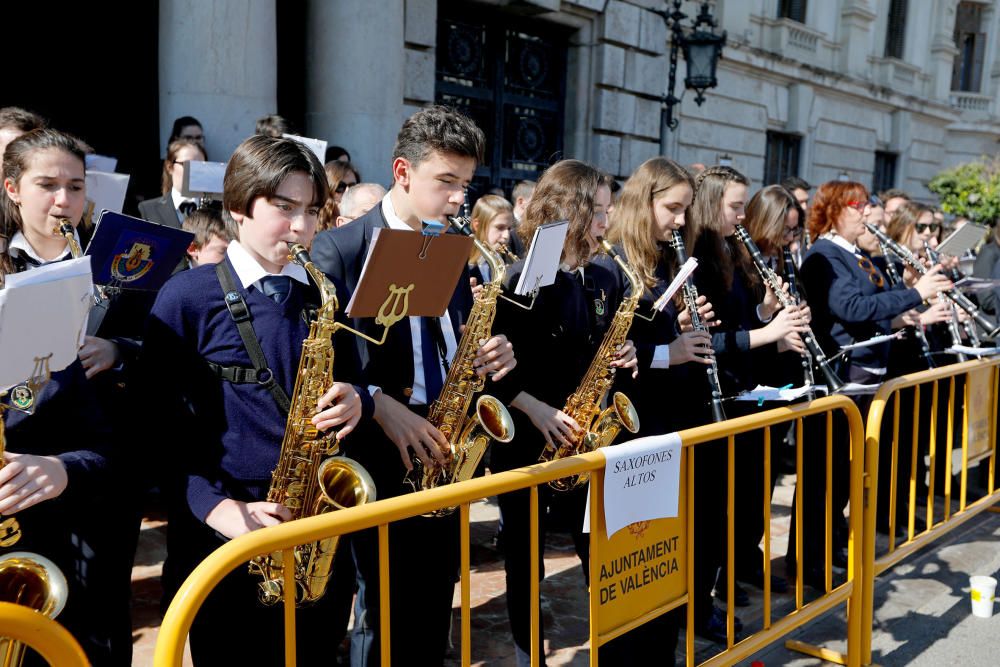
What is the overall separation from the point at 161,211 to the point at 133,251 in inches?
86.5

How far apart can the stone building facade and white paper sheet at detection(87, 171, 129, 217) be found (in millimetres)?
2859

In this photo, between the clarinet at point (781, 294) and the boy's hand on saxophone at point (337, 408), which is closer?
the boy's hand on saxophone at point (337, 408)

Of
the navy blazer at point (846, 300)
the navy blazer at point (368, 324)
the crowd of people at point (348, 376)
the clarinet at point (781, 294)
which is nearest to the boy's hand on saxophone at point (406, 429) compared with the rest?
the crowd of people at point (348, 376)

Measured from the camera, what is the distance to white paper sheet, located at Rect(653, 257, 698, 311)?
352cm

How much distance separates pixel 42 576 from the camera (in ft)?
6.38

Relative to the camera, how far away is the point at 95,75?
8445mm

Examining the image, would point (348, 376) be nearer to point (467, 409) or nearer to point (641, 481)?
point (467, 409)

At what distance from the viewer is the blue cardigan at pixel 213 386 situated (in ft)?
7.80

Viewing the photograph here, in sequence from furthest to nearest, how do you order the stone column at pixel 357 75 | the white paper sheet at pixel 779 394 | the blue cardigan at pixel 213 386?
the stone column at pixel 357 75, the white paper sheet at pixel 779 394, the blue cardigan at pixel 213 386

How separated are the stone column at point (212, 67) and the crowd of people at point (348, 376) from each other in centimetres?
364

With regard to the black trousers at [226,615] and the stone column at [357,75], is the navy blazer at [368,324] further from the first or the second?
the stone column at [357,75]

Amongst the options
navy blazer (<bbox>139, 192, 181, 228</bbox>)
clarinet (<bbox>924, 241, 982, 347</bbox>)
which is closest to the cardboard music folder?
navy blazer (<bbox>139, 192, 181, 228</bbox>)

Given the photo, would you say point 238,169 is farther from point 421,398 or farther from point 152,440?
point 421,398

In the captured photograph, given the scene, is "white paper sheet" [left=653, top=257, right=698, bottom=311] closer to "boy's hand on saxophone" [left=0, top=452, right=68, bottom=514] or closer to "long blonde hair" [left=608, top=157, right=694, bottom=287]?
"long blonde hair" [left=608, top=157, right=694, bottom=287]
